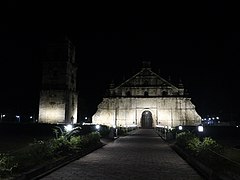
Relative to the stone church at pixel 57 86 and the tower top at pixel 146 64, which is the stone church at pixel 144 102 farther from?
the stone church at pixel 57 86

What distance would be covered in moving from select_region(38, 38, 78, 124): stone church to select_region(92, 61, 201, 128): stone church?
38.5ft

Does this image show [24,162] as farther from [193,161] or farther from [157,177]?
[193,161]

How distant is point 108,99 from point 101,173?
54176mm

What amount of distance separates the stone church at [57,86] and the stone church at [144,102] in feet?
38.5

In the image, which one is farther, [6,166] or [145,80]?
[145,80]

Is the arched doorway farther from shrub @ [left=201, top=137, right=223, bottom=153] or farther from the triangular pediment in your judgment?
shrub @ [left=201, top=137, right=223, bottom=153]

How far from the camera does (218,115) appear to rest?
98875 millimetres

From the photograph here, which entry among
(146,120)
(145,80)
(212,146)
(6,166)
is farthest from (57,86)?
(6,166)

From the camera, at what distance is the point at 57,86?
52719 mm

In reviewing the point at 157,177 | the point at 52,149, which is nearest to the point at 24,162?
the point at 52,149

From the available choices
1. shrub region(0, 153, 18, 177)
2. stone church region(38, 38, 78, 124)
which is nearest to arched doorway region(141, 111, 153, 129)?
stone church region(38, 38, 78, 124)

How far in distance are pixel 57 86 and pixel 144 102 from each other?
19.6 meters

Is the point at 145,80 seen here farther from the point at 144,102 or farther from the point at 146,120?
the point at 146,120

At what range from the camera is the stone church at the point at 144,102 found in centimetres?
6259
